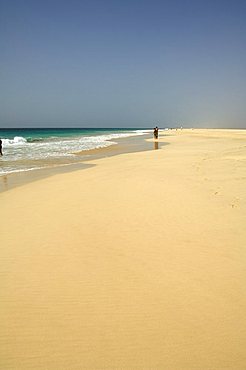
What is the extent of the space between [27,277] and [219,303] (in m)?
2.50

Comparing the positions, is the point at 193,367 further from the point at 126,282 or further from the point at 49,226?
the point at 49,226

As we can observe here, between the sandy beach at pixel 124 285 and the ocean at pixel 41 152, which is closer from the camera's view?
the sandy beach at pixel 124 285

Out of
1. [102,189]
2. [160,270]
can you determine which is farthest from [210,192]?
[160,270]

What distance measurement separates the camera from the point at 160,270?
12.5 feet

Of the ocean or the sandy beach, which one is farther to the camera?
the ocean

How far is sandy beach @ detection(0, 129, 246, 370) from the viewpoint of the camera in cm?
251

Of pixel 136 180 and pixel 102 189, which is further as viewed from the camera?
pixel 136 180

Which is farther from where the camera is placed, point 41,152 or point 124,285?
point 41,152

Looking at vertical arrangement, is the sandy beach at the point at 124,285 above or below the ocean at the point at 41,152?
below

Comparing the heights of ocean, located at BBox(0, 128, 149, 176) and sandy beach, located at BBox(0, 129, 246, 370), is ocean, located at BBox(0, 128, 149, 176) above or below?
above

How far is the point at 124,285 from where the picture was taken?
11.4 feet

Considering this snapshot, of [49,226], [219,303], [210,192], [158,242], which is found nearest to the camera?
[219,303]

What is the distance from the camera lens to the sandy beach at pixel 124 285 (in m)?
2.51

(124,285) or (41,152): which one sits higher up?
(41,152)
